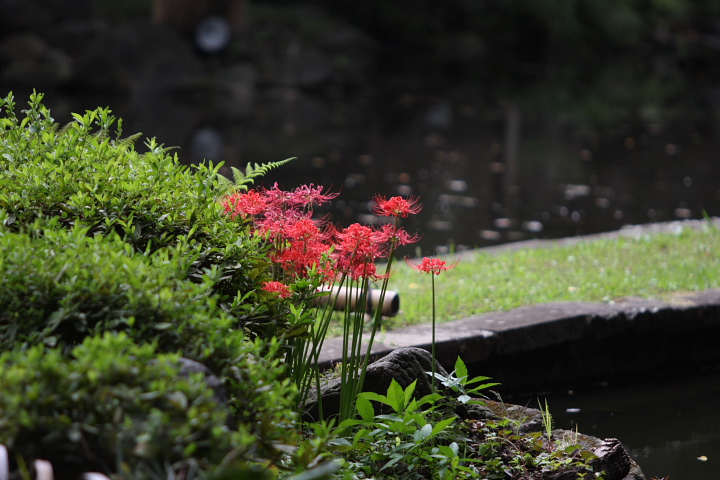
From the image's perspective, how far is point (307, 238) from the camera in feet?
10.2

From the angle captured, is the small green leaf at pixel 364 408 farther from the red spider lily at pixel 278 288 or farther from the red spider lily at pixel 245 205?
the red spider lily at pixel 245 205

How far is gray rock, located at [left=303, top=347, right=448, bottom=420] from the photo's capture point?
11.1 ft

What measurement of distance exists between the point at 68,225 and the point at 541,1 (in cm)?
2900

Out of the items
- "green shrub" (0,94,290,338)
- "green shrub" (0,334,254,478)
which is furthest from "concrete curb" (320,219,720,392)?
"green shrub" (0,334,254,478)

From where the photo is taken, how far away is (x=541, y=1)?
29938 millimetres

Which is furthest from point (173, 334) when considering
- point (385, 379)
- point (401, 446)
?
point (385, 379)

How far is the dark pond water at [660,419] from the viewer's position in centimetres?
411

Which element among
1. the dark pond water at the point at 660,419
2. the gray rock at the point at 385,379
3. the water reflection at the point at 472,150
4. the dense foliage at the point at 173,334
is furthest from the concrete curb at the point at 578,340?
the water reflection at the point at 472,150

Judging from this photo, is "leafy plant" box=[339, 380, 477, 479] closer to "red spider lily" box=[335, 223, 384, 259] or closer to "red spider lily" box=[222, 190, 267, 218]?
"red spider lily" box=[335, 223, 384, 259]

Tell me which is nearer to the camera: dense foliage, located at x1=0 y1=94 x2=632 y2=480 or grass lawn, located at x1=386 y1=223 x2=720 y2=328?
dense foliage, located at x1=0 y1=94 x2=632 y2=480

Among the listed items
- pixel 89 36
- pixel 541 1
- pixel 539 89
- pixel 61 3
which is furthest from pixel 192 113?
pixel 541 1

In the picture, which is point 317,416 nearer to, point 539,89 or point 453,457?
point 453,457

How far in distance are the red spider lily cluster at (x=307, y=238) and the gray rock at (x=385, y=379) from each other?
0.43m

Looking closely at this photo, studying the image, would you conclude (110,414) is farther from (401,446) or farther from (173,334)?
(401,446)
